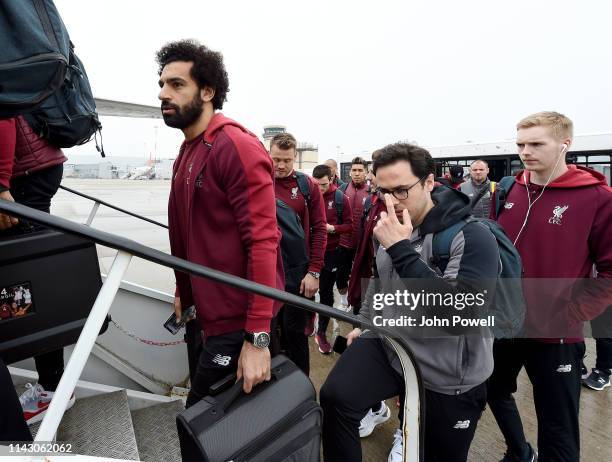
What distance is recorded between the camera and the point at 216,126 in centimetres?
164

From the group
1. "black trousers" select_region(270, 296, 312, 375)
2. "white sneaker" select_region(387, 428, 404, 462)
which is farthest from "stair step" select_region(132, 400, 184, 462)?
"white sneaker" select_region(387, 428, 404, 462)

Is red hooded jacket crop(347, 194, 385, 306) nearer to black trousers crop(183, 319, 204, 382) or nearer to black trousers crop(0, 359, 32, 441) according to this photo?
black trousers crop(183, 319, 204, 382)

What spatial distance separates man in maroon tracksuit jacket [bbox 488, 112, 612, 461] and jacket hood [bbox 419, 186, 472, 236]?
708mm

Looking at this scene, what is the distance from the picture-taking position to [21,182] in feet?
6.27

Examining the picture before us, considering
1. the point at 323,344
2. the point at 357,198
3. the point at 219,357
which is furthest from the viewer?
the point at 357,198

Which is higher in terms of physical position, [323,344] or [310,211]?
[310,211]

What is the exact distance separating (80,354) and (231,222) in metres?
0.80

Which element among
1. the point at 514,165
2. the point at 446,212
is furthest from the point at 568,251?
the point at 514,165

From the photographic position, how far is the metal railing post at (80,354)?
2.87 ft

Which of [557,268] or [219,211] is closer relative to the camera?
[219,211]

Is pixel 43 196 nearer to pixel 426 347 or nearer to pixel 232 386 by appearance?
pixel 232 386

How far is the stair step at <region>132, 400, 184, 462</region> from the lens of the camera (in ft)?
7.09

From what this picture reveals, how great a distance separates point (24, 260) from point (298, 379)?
1103mm

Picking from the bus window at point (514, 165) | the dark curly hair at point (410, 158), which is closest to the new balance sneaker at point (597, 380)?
the dark curly hair at point (410, 158)
